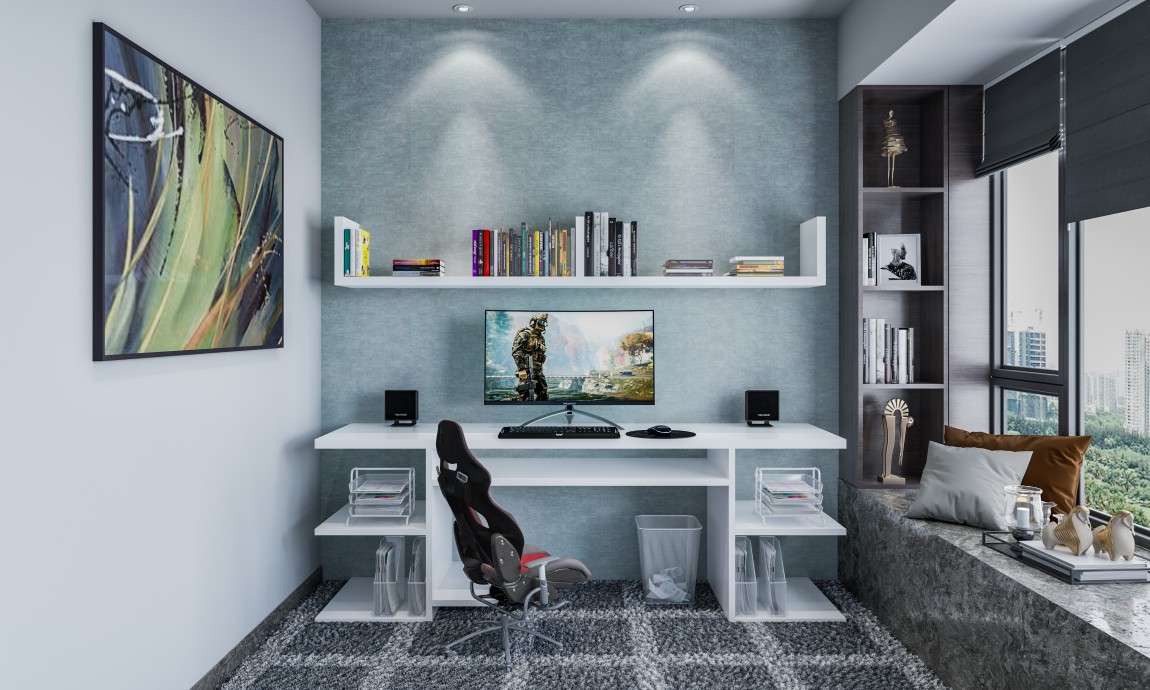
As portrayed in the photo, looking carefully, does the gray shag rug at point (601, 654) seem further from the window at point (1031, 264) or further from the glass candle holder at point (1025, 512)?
the window at point (1031, 264)

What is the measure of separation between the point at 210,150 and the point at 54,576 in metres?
1.47

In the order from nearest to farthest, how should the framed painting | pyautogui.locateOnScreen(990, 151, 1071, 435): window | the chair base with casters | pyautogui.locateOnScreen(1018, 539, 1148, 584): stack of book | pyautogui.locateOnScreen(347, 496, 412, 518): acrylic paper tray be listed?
the framed painting, pyautogui.locateOnScreen(1018, 539, 1148, 584): stack of book, the chair base with casters, pyautogui.locateOnScreen(990, 151, 1071, 435): window, pyautogui.locateOnScreen(347, 496, 412, 518): acrylic paper tray

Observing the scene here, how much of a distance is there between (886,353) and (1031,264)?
2.44 feet

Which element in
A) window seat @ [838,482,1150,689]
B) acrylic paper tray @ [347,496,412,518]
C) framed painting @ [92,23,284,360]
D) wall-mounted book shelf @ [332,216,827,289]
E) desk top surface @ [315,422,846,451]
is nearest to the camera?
window seat @ [838,482,1150,689]

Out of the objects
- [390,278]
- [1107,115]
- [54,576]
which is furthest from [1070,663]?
[390,278]

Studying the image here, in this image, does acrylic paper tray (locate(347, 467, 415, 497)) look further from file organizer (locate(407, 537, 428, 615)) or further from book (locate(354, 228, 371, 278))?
book (locate(354, 228, 371, 278))

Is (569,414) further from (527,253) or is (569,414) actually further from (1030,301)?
(1030,301)

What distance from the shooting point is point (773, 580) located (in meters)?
3.23

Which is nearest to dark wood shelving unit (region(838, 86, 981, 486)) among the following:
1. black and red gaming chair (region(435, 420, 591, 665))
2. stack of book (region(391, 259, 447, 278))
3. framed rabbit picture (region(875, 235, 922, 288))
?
framed rabbit picture (region(875, 235, 922, 288))

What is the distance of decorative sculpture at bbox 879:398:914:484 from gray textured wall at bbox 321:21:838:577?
292 millimetres

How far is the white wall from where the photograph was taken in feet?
5.56

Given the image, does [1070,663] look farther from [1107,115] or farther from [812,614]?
[1107,115]

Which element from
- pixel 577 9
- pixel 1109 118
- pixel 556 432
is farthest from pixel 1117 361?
pixel 577 9

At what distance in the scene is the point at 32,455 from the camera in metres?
1.73
